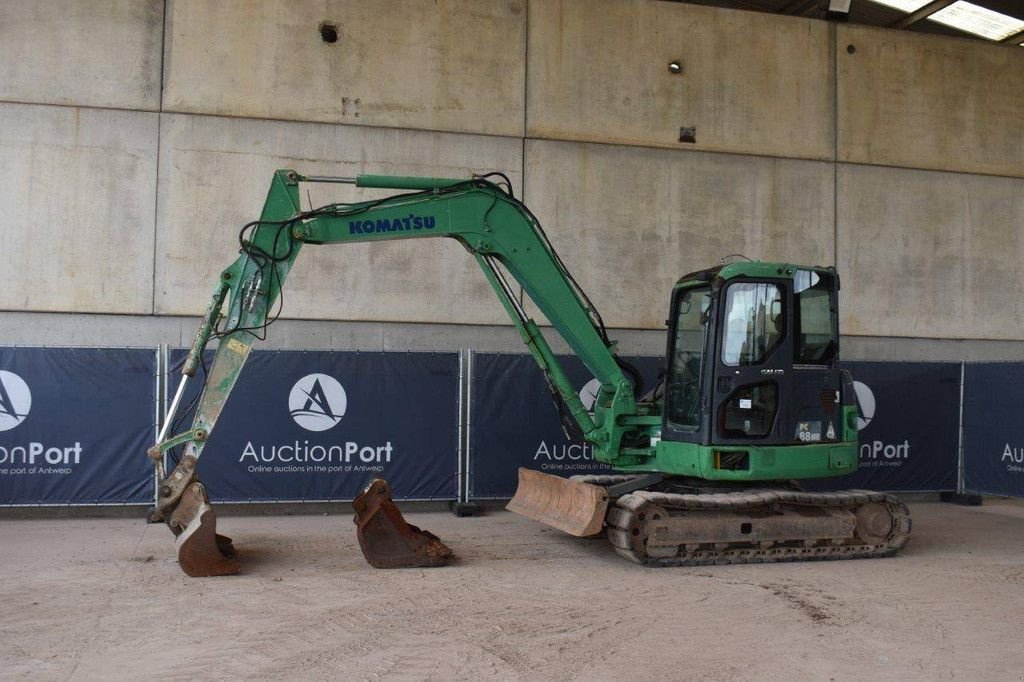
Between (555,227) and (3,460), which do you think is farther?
(555,227)

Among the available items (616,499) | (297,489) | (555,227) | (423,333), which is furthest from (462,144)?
(616,499)

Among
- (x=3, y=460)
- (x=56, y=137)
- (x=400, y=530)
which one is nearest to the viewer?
(x=400, y=530)

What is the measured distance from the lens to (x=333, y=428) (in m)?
10.9

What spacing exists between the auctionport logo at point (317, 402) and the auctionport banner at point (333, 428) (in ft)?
0.04

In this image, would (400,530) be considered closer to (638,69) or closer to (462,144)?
(462,144)

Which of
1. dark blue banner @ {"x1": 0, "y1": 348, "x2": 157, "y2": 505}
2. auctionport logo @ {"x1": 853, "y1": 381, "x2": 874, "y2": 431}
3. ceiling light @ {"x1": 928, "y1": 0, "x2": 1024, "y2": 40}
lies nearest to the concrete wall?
dark blue banner @ {"x1": 0, "y1": 348, "x2": 157, "y2": 505}

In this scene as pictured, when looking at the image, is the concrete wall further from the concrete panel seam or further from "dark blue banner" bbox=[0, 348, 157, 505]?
"dark blue banner" bbox=[0, 348, 157, 505]

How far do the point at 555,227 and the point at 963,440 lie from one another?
656 cm

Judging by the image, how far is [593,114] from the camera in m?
12.7

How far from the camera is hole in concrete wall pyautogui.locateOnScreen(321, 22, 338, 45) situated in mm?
11961

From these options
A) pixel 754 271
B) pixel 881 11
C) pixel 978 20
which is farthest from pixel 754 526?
pixel 978 20

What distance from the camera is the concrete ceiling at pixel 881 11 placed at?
48.7 ft

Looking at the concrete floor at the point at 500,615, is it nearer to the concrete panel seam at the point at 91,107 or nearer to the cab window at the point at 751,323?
the cab window at the point at 751,323

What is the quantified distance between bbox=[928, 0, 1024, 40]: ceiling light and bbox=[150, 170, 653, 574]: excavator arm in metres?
10.6
